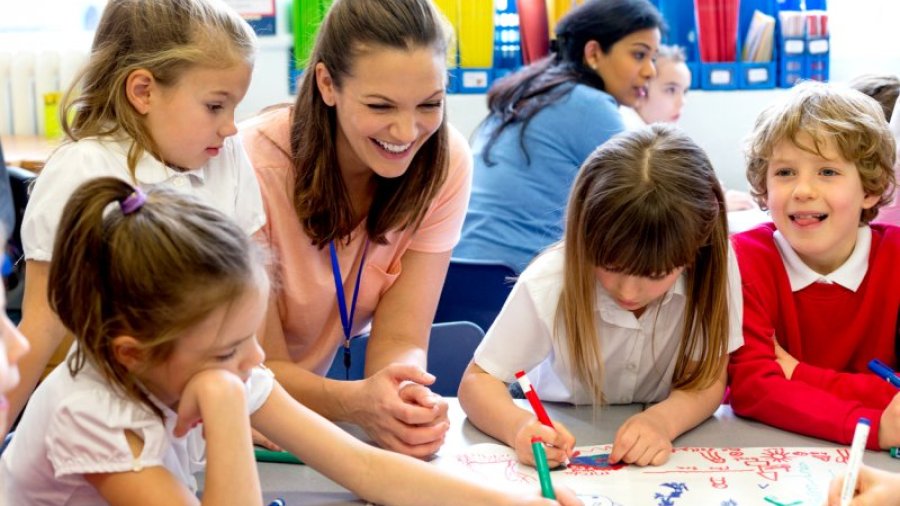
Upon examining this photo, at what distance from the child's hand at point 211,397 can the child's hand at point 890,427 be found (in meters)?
0.81

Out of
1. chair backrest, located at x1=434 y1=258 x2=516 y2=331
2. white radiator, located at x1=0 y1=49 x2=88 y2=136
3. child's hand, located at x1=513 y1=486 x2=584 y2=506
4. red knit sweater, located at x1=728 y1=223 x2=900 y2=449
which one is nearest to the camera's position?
child's hand, located at x1=513 y1=486 x2=584 y2=506

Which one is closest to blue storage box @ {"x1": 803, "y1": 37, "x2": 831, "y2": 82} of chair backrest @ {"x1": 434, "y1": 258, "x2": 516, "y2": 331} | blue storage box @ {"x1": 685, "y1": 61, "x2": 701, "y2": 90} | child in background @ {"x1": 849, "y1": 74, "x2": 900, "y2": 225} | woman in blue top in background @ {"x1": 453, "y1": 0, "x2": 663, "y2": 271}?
blue storage box @ {"x1": 685, "y1": 61, "x2": 701, "y2": 90}

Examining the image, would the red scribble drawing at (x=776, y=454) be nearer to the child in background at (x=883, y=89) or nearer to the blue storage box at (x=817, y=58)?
the child in background at (x=883, y=89)

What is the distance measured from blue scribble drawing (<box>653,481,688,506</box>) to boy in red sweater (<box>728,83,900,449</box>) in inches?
12.0

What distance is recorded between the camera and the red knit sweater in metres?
1.51

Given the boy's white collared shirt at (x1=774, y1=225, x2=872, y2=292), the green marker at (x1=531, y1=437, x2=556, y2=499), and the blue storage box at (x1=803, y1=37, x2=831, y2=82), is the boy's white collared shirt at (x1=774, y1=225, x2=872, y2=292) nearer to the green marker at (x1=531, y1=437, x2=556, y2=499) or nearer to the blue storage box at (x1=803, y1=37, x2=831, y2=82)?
Result: the green marker at (x1=531, y1=437, x2=556, y2=499)

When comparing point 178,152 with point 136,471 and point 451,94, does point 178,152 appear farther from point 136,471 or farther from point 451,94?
point 451,94

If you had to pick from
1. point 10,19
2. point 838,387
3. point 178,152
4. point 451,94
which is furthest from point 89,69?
point 10,19

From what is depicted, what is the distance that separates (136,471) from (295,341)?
69 centimetres

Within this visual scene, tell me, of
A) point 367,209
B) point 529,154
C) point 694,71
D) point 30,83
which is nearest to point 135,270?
point 367,209

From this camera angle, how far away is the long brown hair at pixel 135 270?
1.05 m

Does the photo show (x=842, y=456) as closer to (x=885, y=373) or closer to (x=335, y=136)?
(x=885, y=373)

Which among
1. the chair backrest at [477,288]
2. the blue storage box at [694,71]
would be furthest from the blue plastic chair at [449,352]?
the blue storage box at [694,71]

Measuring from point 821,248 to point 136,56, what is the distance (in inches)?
39.5
